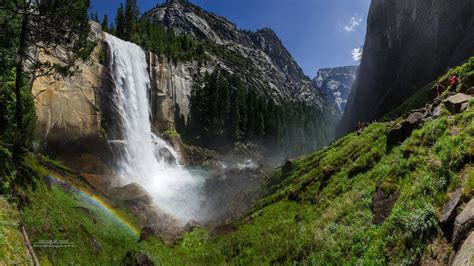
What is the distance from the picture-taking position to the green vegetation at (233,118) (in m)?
83.1

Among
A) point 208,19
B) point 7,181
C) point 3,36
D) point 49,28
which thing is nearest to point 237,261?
point 7,181

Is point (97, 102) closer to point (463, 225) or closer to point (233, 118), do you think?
point (233, 118)

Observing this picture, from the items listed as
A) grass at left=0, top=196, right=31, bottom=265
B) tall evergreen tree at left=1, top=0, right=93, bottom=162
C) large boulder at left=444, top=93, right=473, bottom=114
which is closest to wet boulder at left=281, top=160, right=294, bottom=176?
large boulder at left=444, top=93, right=473, bottom=114

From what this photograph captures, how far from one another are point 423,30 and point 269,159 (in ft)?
143

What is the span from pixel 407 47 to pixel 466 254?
6838 centimetres

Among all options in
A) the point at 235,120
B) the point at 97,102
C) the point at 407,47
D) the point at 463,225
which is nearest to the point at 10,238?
the point at 463,225

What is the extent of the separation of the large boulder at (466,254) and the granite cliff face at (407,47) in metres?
43.1

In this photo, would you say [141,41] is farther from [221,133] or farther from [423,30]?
[423,30]

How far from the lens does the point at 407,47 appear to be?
67438 millimetres

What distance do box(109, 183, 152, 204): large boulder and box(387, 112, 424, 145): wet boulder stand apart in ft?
73.6

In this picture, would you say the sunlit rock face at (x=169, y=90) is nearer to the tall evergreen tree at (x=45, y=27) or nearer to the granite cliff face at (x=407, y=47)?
the granite cliff face at (x=407, y=47)

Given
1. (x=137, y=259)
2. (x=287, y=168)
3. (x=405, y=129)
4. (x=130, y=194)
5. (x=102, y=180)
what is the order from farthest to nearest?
(x=102, y=180), (x=287, y=168), (x=130, y=194), (x=405, y=129), (x=137, y=259)

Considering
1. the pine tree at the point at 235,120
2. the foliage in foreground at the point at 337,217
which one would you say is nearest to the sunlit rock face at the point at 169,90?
the pine tree at the point at 235,120

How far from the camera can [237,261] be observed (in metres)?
19.1
